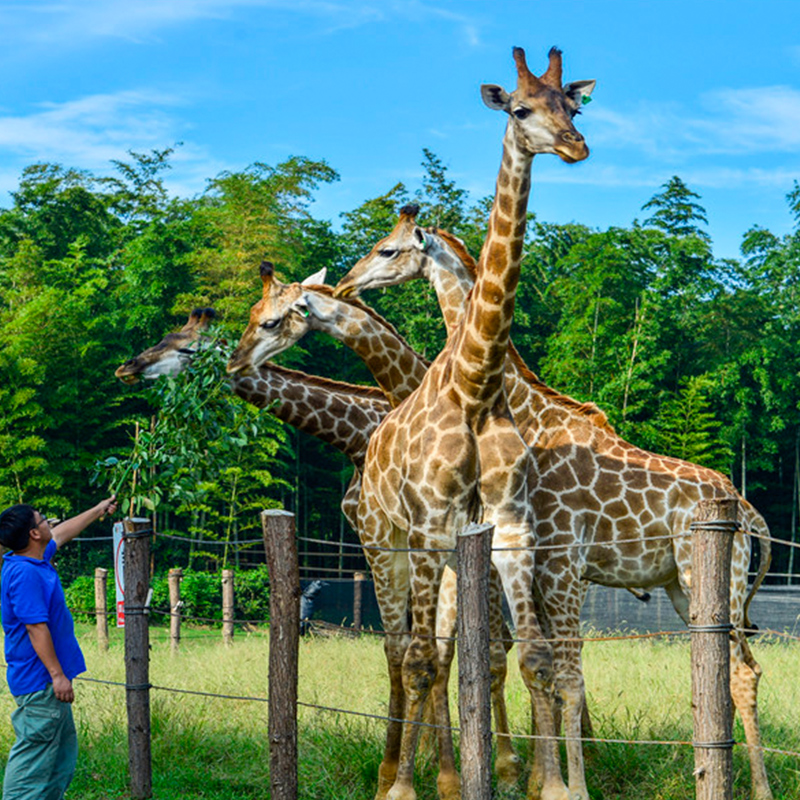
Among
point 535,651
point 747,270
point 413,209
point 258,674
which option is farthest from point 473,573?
point 747,270

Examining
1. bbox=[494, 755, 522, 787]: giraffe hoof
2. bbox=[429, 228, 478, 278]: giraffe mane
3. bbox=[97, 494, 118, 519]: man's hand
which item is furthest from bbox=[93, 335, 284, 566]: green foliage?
bbox=[494, 755, 522, 787]: giraffe hoof

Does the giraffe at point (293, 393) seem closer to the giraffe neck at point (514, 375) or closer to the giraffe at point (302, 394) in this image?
the giraffe at point (302, 394)

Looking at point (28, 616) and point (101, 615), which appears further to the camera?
point (101, 615)

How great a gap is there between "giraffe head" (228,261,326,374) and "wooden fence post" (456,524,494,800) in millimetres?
2862

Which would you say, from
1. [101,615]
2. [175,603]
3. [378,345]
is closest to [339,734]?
[378,345]

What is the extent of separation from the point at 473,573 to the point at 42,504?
16988 mm

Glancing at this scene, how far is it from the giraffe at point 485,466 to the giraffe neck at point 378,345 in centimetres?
135

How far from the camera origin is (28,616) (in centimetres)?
457

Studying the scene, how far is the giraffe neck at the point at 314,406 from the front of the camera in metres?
7.83

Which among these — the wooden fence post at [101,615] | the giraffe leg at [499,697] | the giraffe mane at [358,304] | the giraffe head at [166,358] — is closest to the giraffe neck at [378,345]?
the giraffe mane at [358,304]

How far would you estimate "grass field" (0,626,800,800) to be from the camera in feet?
19.7

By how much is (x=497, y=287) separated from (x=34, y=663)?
2756 mm

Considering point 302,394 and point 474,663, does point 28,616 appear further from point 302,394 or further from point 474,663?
point 302,394

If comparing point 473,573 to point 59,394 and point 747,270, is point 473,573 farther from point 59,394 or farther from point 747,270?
point 747,270
